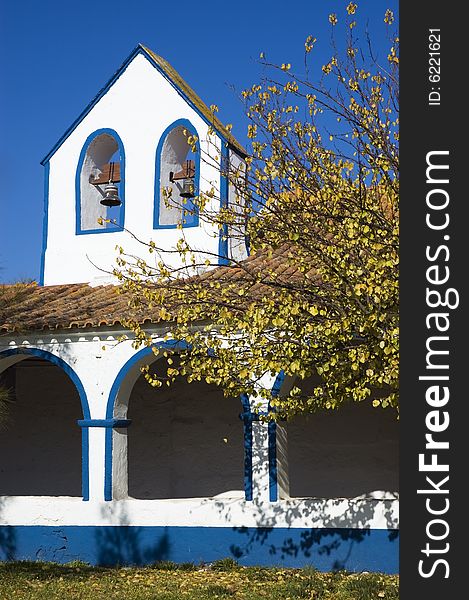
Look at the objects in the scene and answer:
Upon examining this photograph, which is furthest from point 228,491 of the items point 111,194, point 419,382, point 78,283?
point 419,382

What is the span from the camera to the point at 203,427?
13055mm

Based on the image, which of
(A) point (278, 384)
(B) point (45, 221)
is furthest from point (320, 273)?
(B) point (45, 221)

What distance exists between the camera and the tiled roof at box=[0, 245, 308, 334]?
10.7 meters

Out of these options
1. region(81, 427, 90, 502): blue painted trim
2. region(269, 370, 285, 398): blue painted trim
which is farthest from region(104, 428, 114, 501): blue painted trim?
region(269, 370, 285, 398): blue painted trim

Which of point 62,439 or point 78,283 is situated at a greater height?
point 78,283

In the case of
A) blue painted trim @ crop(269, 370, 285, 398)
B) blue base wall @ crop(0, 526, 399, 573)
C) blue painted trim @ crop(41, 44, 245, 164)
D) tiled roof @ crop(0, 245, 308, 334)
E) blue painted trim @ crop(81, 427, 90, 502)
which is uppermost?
blue painted trim @ crop(41, 44, 245, 164)

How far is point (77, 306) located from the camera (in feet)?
37.8

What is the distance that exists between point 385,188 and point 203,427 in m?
6.71

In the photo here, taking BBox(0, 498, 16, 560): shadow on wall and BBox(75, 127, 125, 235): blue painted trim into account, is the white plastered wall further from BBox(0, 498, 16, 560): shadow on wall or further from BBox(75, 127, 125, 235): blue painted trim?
BBox(75, 127, 125, 235): blue painted trim

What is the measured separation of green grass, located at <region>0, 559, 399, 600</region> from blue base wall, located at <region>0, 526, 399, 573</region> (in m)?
0.17

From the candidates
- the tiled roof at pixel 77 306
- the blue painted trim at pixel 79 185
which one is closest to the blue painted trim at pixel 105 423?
the tiled roof at pixel 77 306

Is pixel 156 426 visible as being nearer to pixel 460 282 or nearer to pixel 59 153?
pixel 59 153

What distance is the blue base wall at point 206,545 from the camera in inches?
383

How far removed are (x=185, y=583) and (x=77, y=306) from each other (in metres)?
3.99
